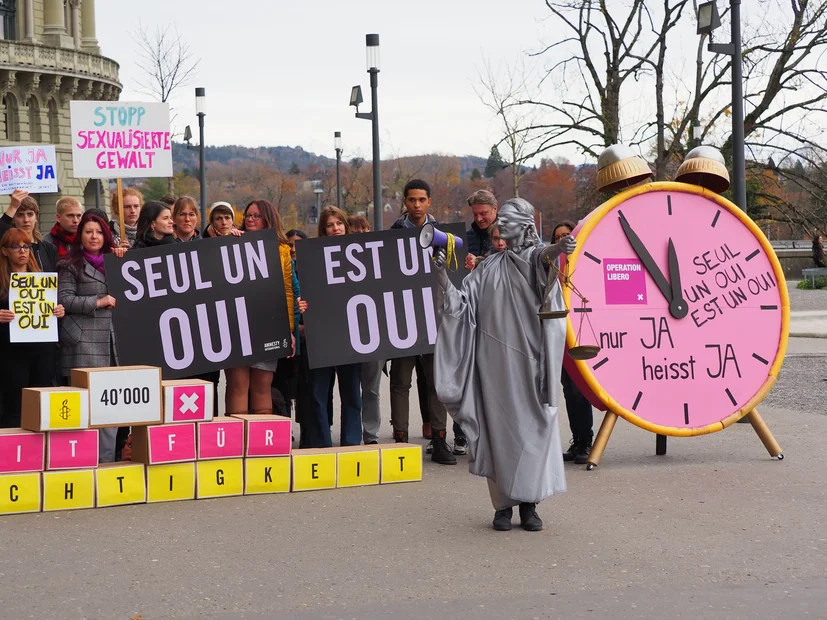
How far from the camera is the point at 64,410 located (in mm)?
7457

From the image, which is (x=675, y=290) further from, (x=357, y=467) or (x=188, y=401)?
(x=188, y=401)

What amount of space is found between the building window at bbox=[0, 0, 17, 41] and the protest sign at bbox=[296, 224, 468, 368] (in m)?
56.8

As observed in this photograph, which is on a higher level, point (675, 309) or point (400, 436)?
point (675, 309)

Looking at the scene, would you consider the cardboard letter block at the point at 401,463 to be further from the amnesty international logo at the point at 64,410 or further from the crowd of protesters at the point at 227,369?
the amnesty international logo at the point at 64,410

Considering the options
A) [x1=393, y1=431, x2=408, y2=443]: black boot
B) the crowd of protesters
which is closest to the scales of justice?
the crowd of protesters

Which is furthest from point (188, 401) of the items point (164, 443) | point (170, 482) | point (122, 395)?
point (170, 482)

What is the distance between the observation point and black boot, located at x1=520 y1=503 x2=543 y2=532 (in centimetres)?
685

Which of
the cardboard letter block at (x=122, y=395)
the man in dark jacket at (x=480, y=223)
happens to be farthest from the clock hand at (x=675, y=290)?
the cardboard letter block at (x=122, y=395)

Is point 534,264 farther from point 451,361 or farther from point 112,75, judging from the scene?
point 112,75

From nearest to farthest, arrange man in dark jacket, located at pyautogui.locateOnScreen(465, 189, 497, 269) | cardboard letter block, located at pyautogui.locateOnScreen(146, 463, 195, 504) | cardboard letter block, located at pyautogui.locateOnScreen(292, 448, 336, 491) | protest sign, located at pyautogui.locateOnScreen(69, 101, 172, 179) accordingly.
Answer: cardboard letter block, located at pyautogui.locateOnScreen(146, 463, 195, 504)
cardboard letter block, located at pyautogui.locateOnScreen(292, 448, 336, 491)
protest sign, located at pyautogui.locateOnScreen(69, 101, 172, 179)
man in dark jacket, located at pyautogui.locateOnScreen(465, 189, 497, 269)

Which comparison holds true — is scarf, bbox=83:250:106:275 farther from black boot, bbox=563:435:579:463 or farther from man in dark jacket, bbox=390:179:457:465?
black boot, bbox=563:435:579:463

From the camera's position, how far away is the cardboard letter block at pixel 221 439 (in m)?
7.84

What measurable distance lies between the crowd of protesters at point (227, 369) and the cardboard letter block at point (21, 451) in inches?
39.0

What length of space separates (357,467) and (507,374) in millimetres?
1869
